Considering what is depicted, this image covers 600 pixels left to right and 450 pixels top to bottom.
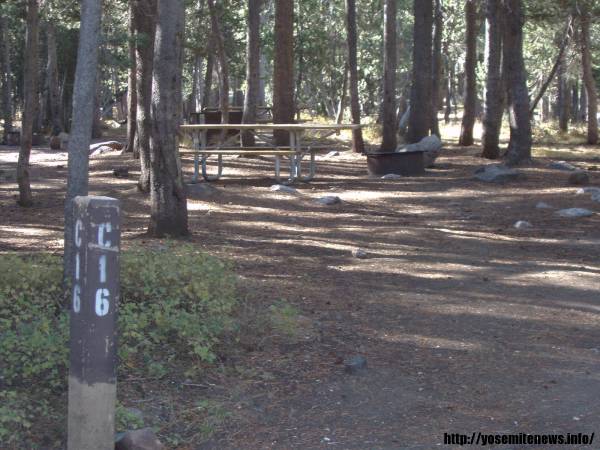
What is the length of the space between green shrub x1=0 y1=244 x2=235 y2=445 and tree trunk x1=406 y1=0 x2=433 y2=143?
14.1m

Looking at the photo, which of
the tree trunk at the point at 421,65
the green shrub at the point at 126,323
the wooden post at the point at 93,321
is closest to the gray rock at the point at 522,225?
the green shrub at the point at 126,323

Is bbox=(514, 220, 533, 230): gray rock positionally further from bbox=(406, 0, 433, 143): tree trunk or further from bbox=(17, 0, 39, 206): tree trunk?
bbox=(406, 0, 433, 143): tree trunk

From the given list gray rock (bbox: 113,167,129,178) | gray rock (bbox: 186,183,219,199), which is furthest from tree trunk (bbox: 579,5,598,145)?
gray rock (bbox: 186,183,219,199)

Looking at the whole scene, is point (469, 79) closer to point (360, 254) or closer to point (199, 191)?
point (199, 191)

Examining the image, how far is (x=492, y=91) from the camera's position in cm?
2088

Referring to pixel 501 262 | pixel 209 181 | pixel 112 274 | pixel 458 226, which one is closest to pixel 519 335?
pixel 501 262

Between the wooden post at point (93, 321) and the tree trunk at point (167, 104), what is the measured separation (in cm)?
557

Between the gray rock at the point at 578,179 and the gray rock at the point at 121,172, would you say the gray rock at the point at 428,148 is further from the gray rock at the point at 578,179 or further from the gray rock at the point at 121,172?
the gray rock at the point at 121,172

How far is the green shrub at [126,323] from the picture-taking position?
4590 mm

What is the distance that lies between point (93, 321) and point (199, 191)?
33.0 ft

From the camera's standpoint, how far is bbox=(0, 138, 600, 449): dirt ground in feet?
15.5

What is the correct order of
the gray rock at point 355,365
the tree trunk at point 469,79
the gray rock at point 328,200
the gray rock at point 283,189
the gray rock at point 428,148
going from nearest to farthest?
the gray rock at point 355,365 < the gray rock at point 328,200 < the gray rock at point 283,189 < the gray rock at point 428,148 < the tree trunk at point 469,79

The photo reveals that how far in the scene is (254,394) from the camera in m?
5.03

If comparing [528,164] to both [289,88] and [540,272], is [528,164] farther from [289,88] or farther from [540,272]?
[540,272]
